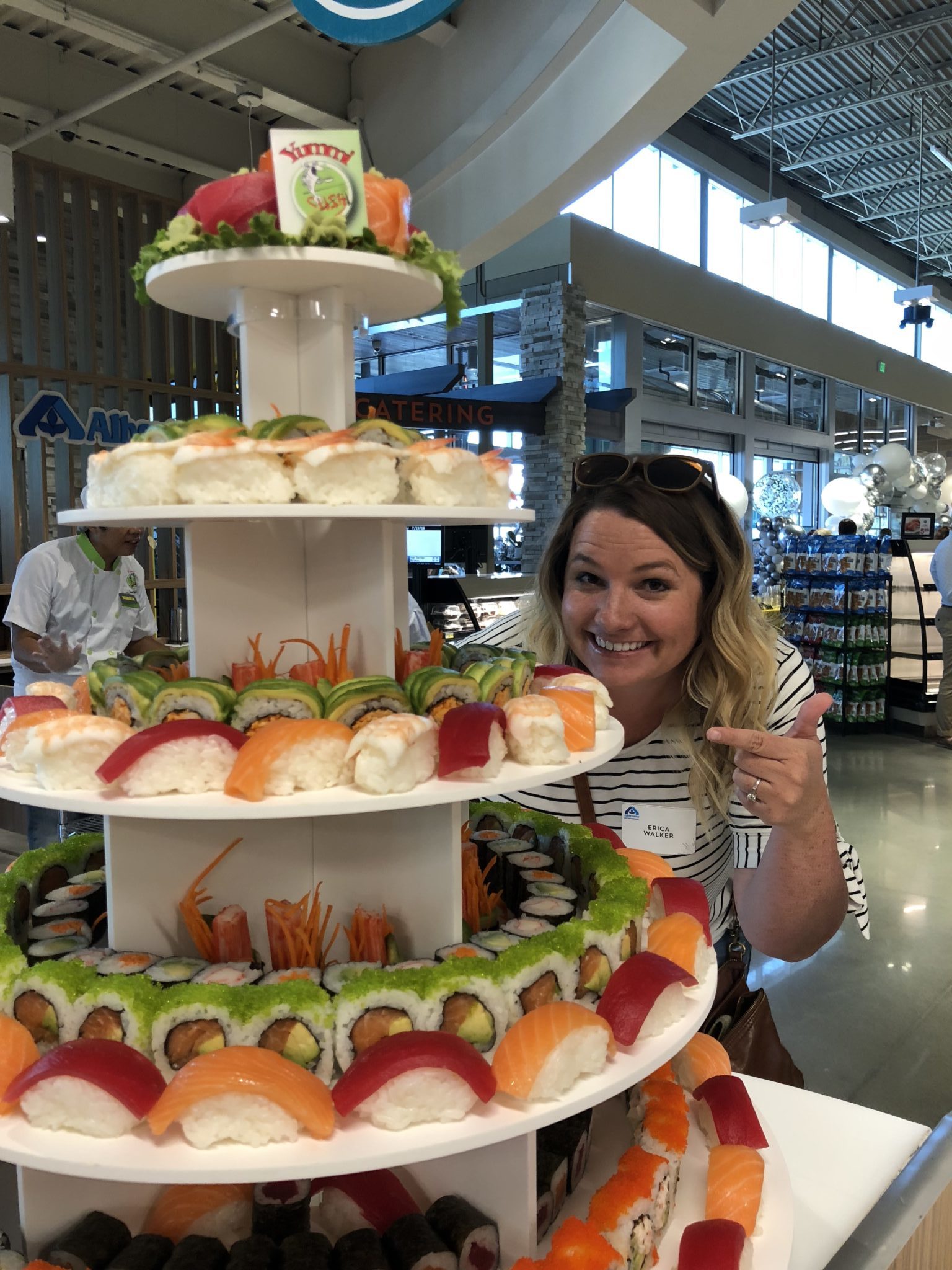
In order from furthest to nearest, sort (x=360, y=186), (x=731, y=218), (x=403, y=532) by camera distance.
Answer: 1. (x=731, y=218)
2. (x=403, y=532)
3. (x=360, y=186)

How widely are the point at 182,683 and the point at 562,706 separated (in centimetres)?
46

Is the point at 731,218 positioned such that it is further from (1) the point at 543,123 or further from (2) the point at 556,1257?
(2) the point at 556,1257

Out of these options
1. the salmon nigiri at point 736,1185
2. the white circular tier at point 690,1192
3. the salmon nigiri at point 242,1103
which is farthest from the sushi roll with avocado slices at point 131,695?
the salmon nigiri at point 736,1185

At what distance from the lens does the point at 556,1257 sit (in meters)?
0.99

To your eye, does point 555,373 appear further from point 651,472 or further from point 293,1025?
point 293,1025

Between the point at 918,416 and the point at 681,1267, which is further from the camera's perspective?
the point at 918,416

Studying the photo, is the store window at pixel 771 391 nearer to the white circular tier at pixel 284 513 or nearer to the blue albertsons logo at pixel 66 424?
the blue albertsons logo at pixel 66 424

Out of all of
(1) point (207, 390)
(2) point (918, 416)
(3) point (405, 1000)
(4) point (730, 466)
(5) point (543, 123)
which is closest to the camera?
(3) point (405, 1000)

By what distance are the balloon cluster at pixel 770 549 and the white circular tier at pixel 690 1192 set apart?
909 cm

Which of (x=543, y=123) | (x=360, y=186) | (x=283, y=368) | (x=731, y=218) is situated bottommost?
(x=283, y=368)

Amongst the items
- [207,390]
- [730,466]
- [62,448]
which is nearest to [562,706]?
[62,448]

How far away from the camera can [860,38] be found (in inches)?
361

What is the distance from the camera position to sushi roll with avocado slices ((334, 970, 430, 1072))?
→ 0.98m

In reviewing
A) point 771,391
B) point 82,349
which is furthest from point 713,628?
point 771,391
